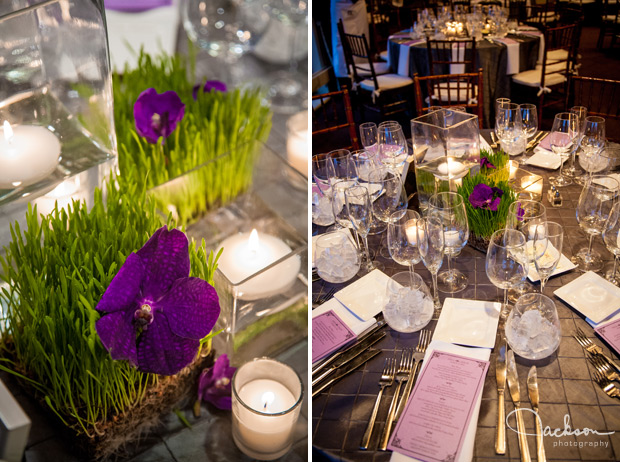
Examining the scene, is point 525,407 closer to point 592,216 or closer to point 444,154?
point 592,216

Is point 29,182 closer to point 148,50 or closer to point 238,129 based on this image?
point 238,129

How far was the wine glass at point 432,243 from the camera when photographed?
1078mm

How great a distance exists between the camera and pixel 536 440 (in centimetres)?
82

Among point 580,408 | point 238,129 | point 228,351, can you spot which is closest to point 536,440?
point 580,408

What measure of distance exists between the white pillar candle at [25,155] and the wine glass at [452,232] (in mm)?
683

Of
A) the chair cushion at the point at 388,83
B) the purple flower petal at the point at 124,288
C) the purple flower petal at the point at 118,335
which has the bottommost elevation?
the chair cushion at the point at 388,83

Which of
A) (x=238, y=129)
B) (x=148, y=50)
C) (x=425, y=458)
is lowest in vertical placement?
(x=425, y=458)

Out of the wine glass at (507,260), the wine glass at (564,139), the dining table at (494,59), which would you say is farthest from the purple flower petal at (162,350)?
the dining table at (494,59)

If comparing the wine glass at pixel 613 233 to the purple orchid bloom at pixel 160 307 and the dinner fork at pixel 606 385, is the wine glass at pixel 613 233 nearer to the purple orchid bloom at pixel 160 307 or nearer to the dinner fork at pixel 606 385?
the dinner fork at pixel 606 385

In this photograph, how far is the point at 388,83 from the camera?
3.64 m

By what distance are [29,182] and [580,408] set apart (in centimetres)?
92

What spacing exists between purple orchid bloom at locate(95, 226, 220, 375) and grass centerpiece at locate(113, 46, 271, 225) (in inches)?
13.8

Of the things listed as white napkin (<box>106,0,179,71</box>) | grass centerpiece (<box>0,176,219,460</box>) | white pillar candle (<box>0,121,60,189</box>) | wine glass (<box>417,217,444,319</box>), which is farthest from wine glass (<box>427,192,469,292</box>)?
white napkin (<box>106,0,179,71</box>)

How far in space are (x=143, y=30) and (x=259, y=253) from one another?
3.84 ft
